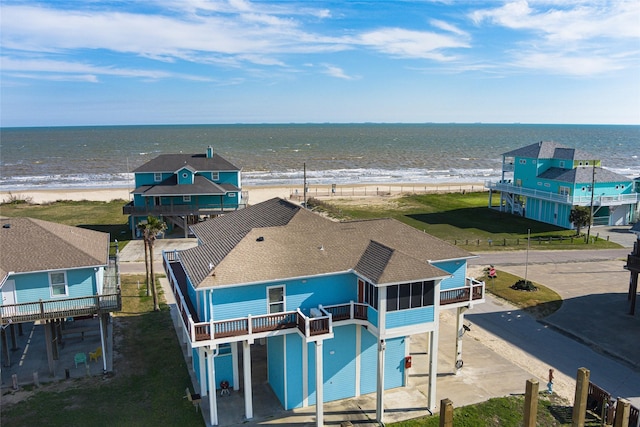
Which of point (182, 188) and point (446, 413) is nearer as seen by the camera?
point (446, 413)

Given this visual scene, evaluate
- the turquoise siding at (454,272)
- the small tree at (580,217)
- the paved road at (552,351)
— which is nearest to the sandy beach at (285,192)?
the small tree at (580,217)

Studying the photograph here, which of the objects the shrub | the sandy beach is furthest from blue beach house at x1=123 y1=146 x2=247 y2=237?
the shrub

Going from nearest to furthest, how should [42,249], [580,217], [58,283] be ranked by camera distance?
[58,283] → [42,249] → [580,217]

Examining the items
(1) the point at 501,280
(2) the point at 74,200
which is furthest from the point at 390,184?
(1) the point at 501,280

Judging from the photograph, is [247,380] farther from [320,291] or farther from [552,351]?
[552,351]

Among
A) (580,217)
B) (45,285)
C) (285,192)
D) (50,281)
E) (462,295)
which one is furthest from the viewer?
(285,192)

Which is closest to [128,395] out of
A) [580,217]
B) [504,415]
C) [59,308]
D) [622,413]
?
[59,308]

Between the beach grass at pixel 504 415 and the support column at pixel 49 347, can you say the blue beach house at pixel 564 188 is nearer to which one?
the beach grass at pixel 504 415

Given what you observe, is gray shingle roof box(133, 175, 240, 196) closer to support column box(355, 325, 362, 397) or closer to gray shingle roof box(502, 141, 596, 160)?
support column box(355, 325, 362, 397)
